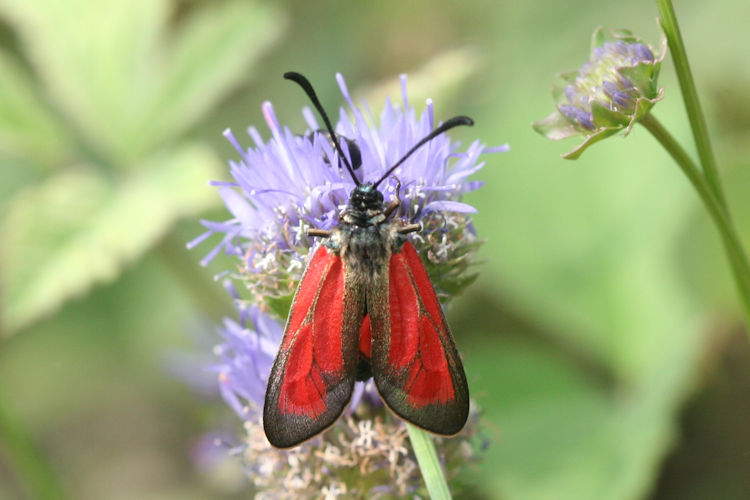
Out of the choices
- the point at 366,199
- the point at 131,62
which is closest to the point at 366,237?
the point at 366,199

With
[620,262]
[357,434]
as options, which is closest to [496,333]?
[620,262]

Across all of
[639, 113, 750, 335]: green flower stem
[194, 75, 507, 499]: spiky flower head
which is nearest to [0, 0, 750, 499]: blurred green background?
[194, 75, 507, 499]: spiky flower head

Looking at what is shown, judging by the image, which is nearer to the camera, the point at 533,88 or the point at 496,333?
the point at 496,333

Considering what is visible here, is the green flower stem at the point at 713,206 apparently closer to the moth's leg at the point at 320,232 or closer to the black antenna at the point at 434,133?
the black antenna at the point at 434,133

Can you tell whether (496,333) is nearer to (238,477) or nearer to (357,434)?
(238,477)

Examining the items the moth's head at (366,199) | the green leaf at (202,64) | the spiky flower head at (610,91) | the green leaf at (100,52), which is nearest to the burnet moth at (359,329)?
the moth's head at (366,199)

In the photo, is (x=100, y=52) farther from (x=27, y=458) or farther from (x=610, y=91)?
(x=610, y=91)
